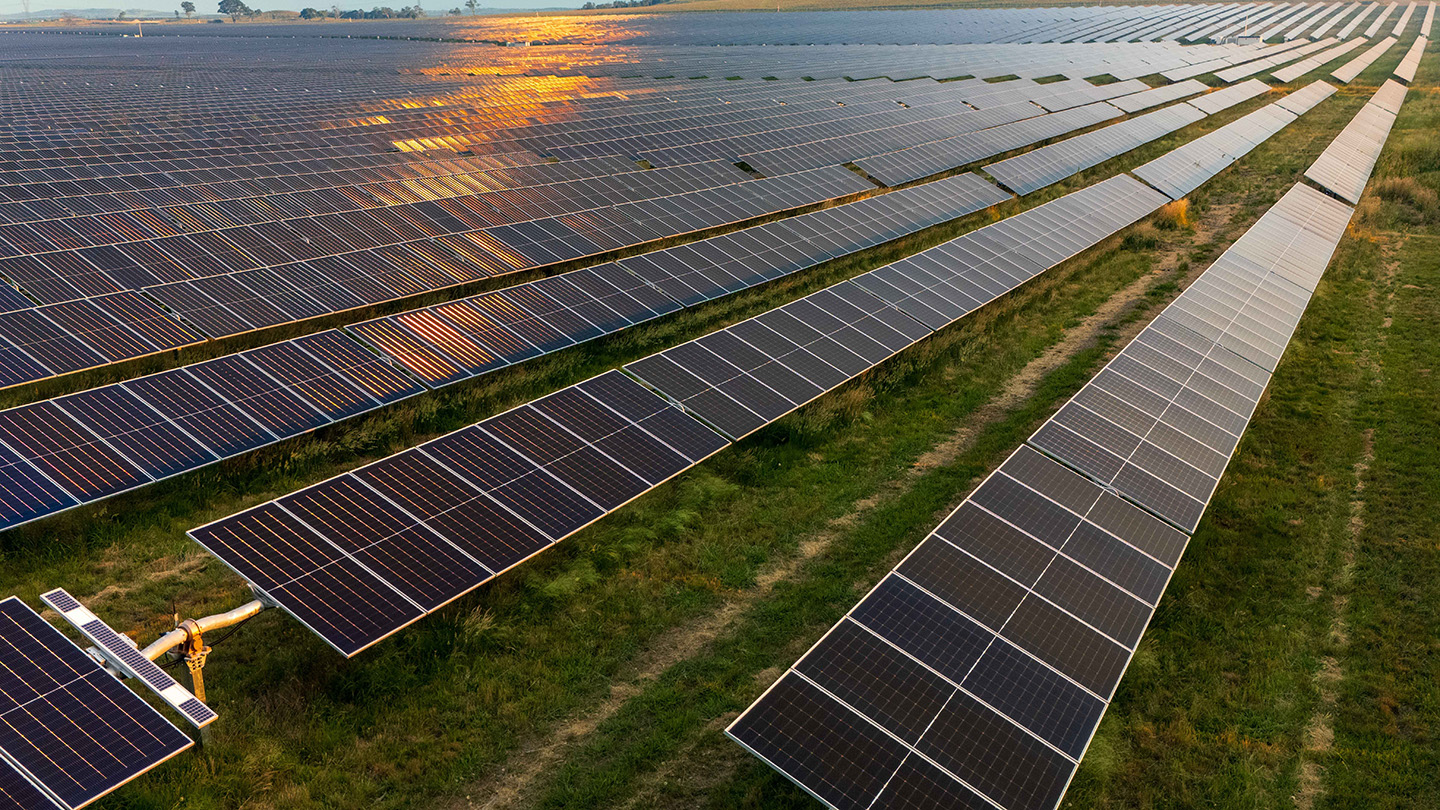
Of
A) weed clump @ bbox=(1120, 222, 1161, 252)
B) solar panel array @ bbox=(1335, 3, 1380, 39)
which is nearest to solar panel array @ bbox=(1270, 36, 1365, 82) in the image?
solar panel array @ bbox=(1335, 3, 1380, 39)

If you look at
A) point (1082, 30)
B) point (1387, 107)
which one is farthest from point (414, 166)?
point (1082, 30)

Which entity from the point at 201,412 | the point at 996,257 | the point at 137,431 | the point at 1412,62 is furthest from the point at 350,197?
the point at 1412,62

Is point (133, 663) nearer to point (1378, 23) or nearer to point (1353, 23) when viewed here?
point (1378, 23)

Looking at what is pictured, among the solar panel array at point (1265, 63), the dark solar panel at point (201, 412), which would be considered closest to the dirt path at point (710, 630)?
the dark solar panel at point (201, 412)

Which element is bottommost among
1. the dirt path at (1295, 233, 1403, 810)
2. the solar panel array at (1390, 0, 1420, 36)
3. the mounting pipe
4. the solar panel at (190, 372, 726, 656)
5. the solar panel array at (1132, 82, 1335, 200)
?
the solar panel array at (1390, 0, 1420, 36)

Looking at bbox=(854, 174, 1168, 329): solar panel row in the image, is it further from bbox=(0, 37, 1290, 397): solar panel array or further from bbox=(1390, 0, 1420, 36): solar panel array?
bbox=(1390, 0, 1420, 36): solar panel array

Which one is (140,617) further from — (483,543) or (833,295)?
(833,295)

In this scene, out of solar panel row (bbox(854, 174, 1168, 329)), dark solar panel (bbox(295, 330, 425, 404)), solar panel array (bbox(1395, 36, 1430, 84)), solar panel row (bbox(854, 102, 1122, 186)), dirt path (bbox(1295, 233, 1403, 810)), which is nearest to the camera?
dirt path (bbox(1295, 233, 1403, 810))
